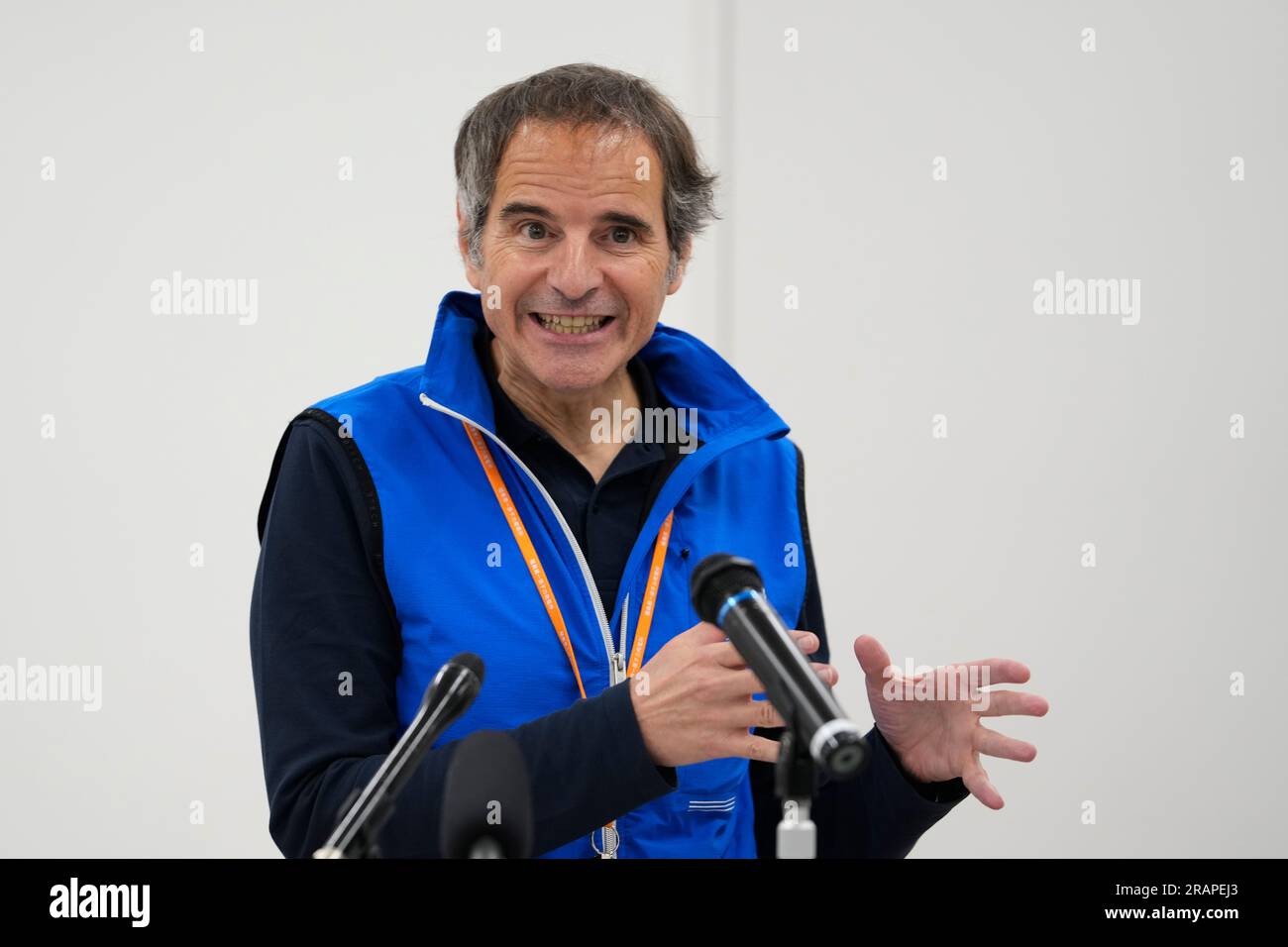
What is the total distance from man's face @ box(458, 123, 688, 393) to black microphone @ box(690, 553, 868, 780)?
65cm

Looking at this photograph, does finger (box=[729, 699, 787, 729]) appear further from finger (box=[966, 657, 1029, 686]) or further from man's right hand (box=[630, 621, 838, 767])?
finger (box=[966, 657, 1029, 686])

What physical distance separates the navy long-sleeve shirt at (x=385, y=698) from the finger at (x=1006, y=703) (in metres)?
0.15

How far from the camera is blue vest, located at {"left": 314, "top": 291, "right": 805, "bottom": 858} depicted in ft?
4.67

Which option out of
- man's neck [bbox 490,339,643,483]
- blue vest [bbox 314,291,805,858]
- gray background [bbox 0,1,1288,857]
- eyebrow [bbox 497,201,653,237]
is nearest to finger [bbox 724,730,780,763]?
blue vest [bbox 314,291,805,858]

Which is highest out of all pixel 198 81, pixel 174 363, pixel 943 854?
pixel 198 81

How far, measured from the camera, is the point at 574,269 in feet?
4.93

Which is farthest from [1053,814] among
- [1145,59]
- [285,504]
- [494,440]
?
[285,504]

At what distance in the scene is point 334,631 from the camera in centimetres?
138

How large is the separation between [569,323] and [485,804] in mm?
835

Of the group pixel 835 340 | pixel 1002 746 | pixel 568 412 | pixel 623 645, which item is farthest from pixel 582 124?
pixel 835 340

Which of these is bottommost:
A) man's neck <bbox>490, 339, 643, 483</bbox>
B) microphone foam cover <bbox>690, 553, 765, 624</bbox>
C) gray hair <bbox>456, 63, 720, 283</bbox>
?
microphone foam cover <bbox>690, 553, 765, 624</bbox>

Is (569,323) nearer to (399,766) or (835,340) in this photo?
(399,766)
